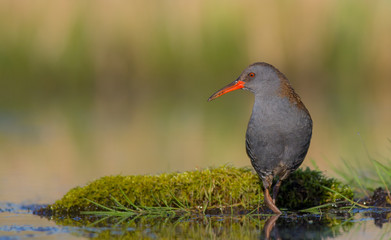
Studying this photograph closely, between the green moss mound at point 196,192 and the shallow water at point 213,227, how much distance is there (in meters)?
0.30

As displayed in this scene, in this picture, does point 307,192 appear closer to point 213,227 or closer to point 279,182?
point 279,182

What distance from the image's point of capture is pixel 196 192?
265 inches

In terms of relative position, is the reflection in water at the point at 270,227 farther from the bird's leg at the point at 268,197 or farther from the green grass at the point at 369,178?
the green grass at the point at 369,178

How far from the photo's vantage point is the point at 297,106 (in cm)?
654

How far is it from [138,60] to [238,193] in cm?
1341

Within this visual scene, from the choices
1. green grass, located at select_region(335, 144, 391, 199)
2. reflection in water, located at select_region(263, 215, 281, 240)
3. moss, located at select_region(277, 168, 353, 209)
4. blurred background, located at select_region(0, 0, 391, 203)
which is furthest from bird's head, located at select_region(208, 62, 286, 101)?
blurred background, located at select_region(0, 0, 391, 203)

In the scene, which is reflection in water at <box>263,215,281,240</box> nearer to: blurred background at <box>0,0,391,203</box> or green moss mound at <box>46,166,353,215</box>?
green moss mound at <box>46,166,353,215</box>

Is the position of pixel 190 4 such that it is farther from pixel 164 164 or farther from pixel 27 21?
pixel 164 164

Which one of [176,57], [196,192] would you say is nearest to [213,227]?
[196,192]

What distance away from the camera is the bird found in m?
6.45

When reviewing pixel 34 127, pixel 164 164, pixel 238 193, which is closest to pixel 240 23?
pixel 34 127

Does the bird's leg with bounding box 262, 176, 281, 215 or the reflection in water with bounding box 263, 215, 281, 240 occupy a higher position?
the bird's leg with bounding box 262, 176, 281, 215

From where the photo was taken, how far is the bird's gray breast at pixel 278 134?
6.45 metres

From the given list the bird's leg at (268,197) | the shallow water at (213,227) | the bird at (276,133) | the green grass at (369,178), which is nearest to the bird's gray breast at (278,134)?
the bird at (276,133)
